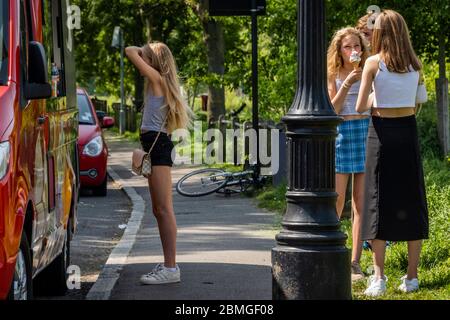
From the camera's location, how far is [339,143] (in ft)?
31.4

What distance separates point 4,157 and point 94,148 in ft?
42.2

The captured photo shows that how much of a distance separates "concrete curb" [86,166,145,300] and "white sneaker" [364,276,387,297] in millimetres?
1866

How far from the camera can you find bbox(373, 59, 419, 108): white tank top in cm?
845

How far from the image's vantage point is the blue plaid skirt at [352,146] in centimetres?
945

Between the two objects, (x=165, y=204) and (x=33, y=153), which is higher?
(x=33, y=153)

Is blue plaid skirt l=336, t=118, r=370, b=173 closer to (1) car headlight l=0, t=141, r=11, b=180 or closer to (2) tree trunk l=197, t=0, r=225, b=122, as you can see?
(1) car headlight l=0, t=141, r=11, b=180

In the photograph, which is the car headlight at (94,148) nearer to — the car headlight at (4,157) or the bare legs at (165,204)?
the bare legs at (165,204)

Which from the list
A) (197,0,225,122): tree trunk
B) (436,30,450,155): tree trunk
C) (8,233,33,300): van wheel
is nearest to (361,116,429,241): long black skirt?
(8,233,33,300): van wheel

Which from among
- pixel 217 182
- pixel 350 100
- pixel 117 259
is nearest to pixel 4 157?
pixel 350 100

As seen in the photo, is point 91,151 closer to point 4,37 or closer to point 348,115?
point 348,115

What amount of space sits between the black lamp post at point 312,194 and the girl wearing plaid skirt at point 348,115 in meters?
1.80

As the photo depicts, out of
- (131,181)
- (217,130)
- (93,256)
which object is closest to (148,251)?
(93,256)

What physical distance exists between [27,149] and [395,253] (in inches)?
148

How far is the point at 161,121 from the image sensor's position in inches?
360
